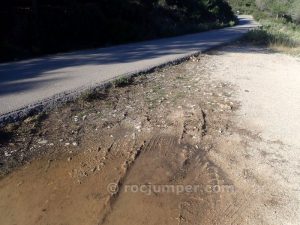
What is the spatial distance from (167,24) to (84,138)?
1848 centimetres

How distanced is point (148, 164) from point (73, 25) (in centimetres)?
1127

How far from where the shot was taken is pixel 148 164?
5.56 m

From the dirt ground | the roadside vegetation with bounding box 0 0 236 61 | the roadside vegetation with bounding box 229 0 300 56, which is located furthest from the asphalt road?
the roadside vegetation with bounding box 229 0 300 56

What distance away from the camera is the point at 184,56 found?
13.8m

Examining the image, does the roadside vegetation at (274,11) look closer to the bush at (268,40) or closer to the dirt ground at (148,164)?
the bush at (268,40)

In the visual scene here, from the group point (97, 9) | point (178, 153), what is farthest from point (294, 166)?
point (97, 9)

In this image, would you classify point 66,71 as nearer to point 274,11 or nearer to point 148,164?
point 148,164

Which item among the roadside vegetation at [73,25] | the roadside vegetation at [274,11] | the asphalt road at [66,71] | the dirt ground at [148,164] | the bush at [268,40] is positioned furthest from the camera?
the roadside vegetation at [274,11]

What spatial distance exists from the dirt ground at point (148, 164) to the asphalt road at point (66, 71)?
58cm

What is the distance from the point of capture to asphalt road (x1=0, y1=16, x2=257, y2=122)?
7.53 metres

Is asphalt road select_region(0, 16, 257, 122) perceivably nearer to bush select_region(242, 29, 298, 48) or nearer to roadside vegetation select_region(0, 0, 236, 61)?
roadside vegetation select_region(0, 0, 236, 61)

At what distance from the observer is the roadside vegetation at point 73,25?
13.2 metres

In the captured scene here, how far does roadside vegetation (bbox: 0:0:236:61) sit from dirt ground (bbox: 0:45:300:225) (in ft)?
19.7

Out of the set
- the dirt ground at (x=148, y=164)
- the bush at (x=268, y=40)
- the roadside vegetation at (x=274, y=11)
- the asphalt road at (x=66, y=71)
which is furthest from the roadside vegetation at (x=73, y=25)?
the roadside vegetation at (x=274, y=11)
